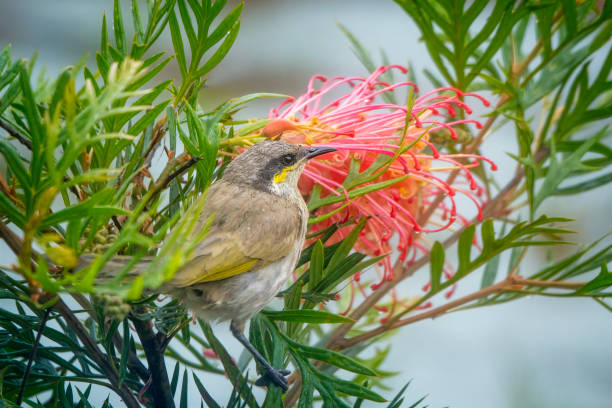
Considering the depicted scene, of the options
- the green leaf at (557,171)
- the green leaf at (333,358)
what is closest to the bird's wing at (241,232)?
the green leaf at (333,358)

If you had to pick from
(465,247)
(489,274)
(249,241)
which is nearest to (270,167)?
(249,241)

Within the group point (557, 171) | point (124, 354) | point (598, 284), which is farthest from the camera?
point (557, 171)

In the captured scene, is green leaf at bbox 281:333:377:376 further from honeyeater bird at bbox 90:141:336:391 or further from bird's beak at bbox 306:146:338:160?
bird's beak at bbox 306:146:338:160

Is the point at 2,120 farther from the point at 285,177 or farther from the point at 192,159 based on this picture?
the point at 285,177

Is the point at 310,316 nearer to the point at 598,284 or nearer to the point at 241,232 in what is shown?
the point at 241,232

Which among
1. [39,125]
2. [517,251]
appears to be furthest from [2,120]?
[517,251]

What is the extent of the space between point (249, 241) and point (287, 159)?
0.11 m

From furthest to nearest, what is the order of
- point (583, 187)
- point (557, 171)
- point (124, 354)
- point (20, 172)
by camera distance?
point (583, 187), point (557, 171), point (124, 354), point (20, 172)

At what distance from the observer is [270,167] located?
0.71m

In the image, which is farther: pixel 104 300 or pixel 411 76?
pixel 411 76

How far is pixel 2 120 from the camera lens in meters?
0.47

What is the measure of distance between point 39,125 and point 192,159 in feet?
0.38

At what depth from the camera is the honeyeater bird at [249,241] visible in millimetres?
569

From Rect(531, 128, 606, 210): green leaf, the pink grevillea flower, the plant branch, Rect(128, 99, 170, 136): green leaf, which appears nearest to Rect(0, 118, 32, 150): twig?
Rect(128, 99, 170, 136): green leaf
